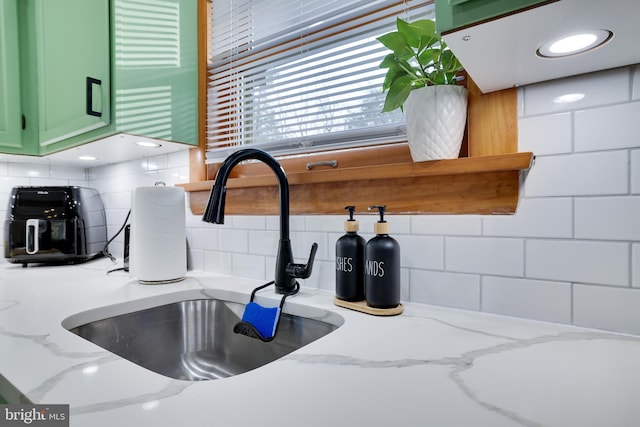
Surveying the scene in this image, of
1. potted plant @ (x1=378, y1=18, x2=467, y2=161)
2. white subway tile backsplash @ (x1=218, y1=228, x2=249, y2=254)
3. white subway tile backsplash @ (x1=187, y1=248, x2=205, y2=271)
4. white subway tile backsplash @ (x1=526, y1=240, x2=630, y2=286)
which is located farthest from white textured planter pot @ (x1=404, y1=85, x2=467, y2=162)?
white subway tile backsplash @ (x1=187, y1=248, x2=205, y2=271)

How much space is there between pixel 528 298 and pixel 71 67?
1.62 m

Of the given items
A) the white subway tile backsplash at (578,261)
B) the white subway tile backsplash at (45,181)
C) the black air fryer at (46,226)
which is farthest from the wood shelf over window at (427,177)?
the white subway tile backsplash at (45,181)

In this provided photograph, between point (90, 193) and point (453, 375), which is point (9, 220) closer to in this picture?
point (90, 193)

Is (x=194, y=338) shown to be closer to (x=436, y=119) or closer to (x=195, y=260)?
(x=195, y=260)

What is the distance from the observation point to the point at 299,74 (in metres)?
1.16

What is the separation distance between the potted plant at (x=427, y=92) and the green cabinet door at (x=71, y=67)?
0.93 metres

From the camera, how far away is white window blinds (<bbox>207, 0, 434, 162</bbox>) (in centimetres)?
100

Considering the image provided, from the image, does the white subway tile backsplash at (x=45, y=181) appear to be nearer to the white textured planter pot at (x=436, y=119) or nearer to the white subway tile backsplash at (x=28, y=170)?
the white subway tile backsplash at (x=28, y=170)

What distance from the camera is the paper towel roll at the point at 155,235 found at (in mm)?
1112

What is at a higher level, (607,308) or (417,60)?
(417,60)

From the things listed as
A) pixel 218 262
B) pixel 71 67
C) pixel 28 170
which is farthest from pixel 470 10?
pixel 28 170

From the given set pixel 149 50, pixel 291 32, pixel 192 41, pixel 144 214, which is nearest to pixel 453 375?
pixel 144 214

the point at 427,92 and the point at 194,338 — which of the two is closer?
the point at 427,92

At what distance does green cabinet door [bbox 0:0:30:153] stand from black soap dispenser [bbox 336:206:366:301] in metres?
1.48
